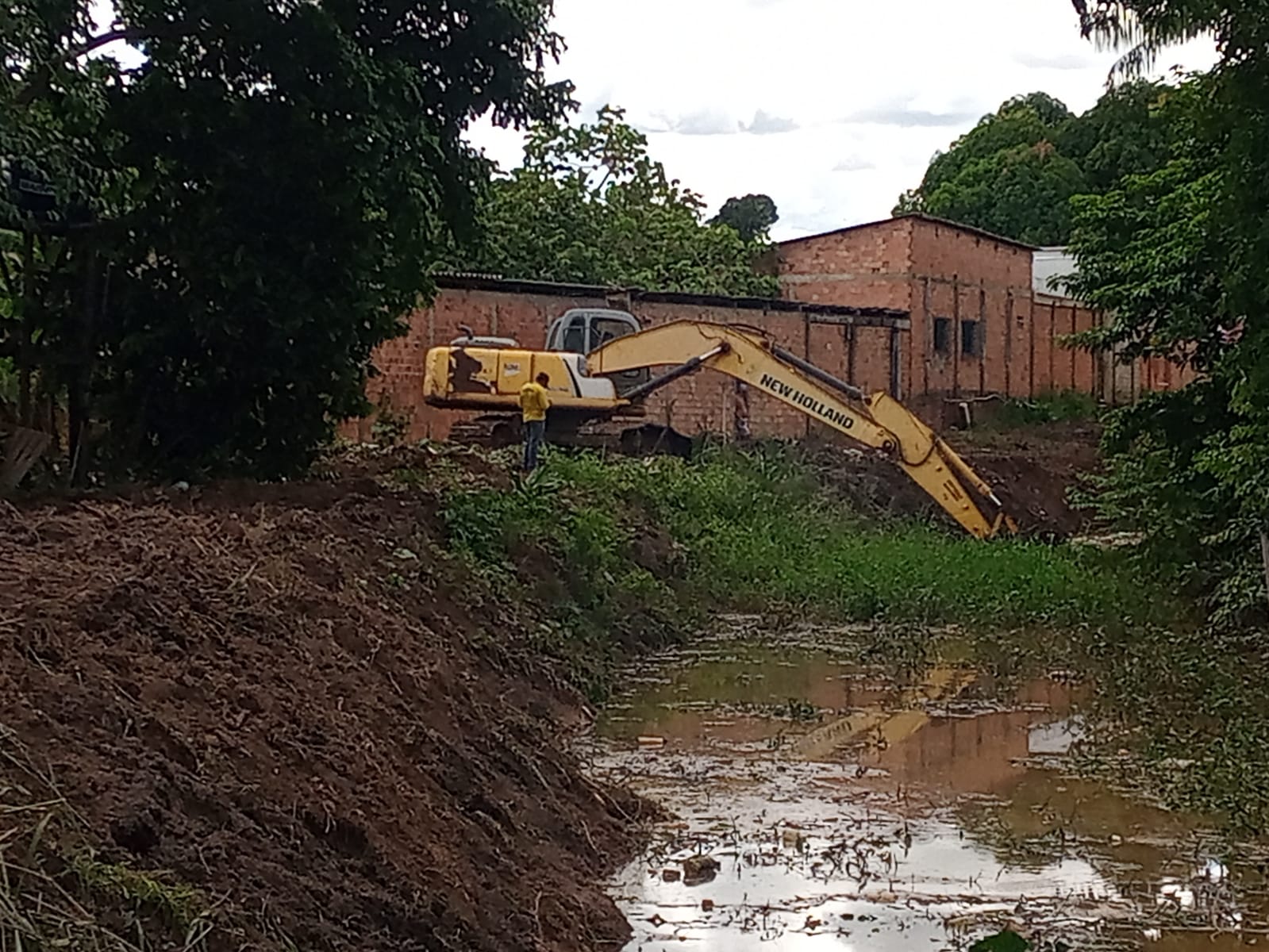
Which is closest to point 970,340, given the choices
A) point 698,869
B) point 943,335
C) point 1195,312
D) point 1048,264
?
point 943,335

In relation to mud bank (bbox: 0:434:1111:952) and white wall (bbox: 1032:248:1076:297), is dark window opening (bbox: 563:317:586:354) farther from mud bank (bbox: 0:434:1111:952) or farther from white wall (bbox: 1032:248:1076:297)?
white wall (bbox: 1032:248:1076:297)

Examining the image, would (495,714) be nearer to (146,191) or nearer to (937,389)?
(146,191)

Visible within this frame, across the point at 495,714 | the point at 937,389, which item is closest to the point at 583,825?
the point at 495,714

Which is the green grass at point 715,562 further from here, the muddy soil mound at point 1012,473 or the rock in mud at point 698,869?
the rock in mud at point 698,869

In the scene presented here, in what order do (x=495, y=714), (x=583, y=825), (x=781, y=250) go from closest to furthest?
1. (x=583, y=825)
2. (x=495, y=714)
3. (x=781, y=250)

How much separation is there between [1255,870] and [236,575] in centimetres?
526

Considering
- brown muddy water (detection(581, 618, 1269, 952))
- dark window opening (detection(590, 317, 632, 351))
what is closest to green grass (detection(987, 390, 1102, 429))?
dark window opening (detection(590, 317, 632, 351))

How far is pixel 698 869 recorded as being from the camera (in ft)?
25.3

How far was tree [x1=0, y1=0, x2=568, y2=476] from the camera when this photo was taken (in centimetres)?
1253

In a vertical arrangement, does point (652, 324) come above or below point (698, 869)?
above

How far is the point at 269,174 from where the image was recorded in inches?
496

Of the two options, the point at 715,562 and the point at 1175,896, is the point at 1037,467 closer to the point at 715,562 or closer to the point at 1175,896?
the point at 715,562

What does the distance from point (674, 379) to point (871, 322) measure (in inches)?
479

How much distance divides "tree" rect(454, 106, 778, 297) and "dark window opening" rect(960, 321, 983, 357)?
14.1 feet
